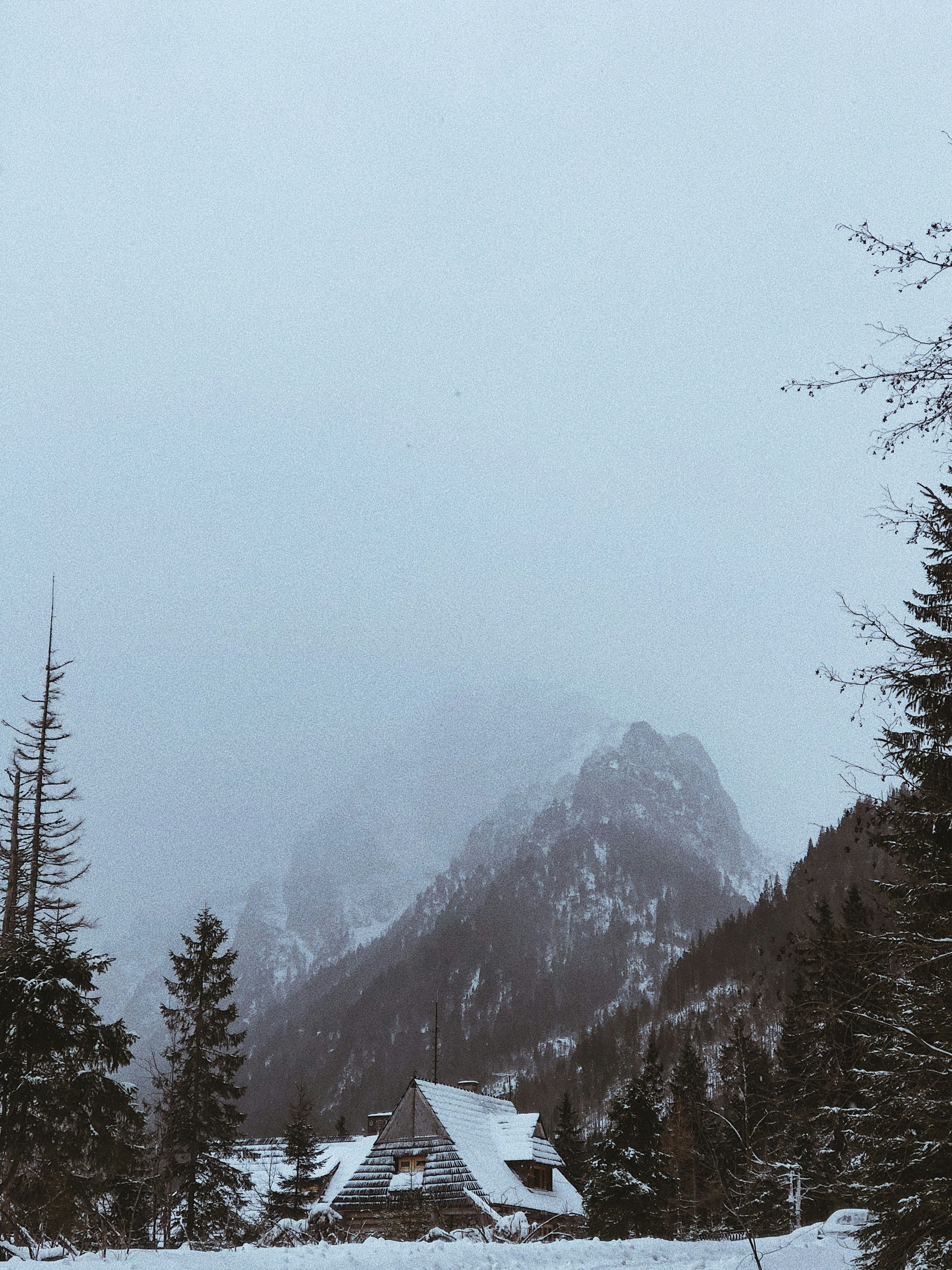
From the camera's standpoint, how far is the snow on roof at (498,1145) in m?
45.0

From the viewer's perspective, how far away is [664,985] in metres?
173

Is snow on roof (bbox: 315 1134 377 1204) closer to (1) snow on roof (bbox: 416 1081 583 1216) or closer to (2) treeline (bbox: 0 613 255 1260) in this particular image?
(1) snow on roof (bbox: 416 1081 583 1216)

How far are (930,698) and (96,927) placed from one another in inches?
980

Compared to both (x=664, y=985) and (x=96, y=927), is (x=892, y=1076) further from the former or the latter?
(x=664, y=985)

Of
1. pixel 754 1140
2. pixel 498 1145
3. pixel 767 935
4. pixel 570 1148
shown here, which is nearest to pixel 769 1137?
pixel 754 1140

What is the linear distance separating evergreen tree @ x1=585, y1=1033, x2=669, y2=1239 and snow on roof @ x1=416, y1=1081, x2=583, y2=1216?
669 centimetres

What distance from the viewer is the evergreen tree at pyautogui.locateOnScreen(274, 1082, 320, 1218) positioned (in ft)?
138

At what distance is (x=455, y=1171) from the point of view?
143 ft


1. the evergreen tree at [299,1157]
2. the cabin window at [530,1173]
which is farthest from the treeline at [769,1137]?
the evergreen tree at [299,1157]

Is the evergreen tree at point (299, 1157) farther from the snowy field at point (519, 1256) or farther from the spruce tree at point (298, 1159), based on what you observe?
the snowy field at point (519, 1256)

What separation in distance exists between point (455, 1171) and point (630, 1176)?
9.36m

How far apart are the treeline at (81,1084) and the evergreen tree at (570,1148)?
1625 inches

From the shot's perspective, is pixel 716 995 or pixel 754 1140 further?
pixel 716 995

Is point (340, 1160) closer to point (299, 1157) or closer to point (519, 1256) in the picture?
point (299, 1157)
